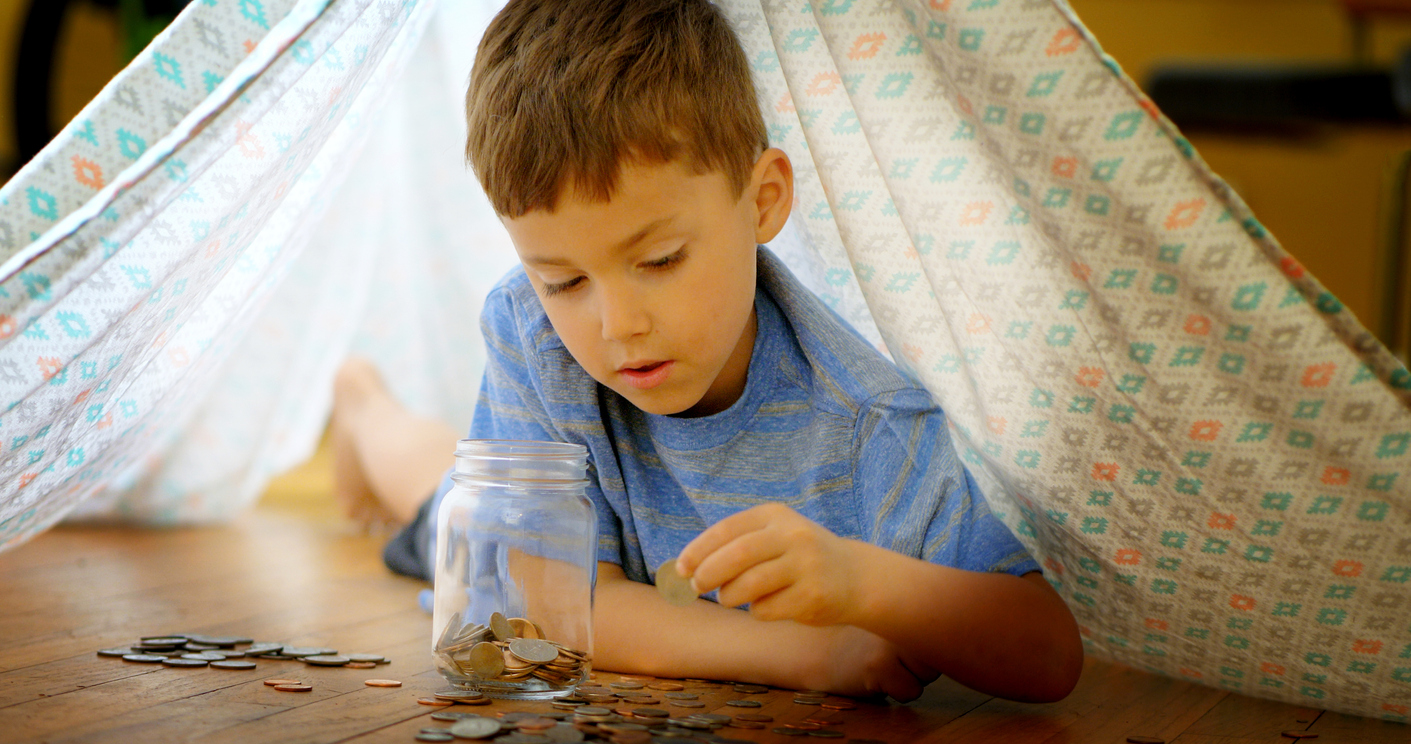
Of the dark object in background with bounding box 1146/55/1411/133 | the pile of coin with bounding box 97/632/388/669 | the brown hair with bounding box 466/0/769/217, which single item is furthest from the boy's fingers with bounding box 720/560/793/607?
the dark object in background with bounding box 1146/55/1411/133

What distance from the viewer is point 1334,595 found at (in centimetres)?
106

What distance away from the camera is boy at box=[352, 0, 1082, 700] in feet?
3.33

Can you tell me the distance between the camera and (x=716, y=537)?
0.90 meters

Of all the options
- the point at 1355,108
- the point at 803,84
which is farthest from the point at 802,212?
the point at 1355,108

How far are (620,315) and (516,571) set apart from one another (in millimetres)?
243

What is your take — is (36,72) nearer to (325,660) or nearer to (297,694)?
(325,660)

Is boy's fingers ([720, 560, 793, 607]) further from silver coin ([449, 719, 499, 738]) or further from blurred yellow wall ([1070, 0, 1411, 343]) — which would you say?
blurred yellow wall ([1070, 0, 1411, 343])

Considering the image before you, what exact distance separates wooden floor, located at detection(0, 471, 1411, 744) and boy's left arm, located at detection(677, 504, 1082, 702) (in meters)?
0.05

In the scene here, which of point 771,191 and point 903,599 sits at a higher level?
point 771,191

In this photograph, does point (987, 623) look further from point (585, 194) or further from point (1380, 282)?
point (1380, 282)

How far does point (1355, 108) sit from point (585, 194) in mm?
2869

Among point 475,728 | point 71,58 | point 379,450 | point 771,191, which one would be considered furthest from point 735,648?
point 71,58

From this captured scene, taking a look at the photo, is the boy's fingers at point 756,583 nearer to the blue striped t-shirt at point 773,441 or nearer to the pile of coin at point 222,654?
the blue striped t-shirt at point 773,441

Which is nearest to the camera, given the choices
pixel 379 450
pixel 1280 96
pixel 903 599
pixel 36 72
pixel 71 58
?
pixel 903 599
